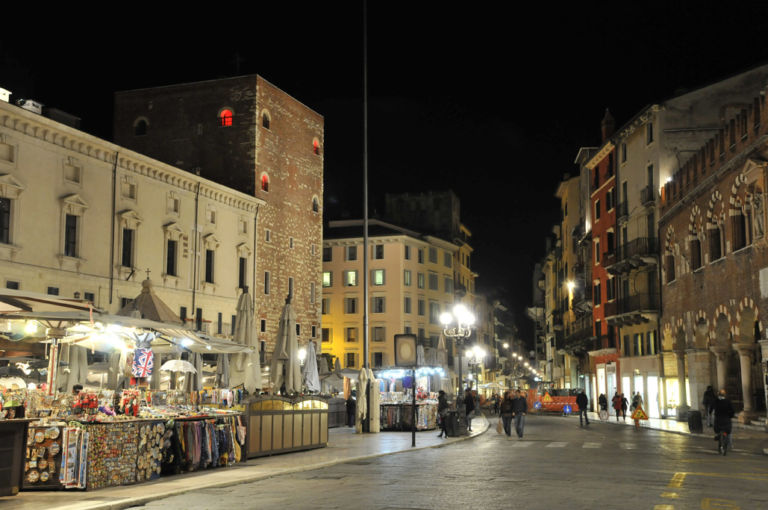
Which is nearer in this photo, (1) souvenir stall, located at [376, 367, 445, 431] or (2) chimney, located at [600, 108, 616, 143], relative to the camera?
(1) souvenir stall, located at [376, 367, 445, 431]

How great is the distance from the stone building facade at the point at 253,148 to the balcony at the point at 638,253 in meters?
20.6

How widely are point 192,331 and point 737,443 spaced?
1665cm

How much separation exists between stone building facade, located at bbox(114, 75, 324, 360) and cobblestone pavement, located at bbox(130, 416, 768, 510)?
105 ft

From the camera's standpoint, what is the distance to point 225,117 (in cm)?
5275

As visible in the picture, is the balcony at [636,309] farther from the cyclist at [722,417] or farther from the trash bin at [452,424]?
the cyclist at [722,417]

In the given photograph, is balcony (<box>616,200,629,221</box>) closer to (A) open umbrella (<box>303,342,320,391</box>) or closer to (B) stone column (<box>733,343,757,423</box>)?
(B) stone column (<box>733,343,757,423</box>)

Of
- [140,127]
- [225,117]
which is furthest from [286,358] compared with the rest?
[140,127]

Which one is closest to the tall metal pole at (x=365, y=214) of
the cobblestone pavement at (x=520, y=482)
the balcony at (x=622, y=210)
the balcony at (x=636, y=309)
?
the cobblestone pavement at (x=520, y=482)

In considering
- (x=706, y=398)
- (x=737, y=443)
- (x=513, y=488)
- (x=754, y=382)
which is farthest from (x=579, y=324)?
(x=513, y=488)

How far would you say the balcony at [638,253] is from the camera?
45062 millimetres

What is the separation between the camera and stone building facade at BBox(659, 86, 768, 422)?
1131 inches

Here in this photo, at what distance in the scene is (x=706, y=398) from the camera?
31391mm

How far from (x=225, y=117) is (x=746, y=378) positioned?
34053mm

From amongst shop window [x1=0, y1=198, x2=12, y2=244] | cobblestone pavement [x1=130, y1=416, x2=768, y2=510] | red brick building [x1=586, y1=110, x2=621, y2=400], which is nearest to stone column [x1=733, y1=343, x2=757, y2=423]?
cobblestone pavement [x1=130, y1=416, x2=768, y2=510]
